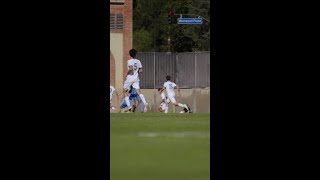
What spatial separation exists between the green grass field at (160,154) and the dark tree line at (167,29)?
46.2 metres

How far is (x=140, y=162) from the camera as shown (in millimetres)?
8492

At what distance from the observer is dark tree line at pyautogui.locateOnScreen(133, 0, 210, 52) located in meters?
65.9

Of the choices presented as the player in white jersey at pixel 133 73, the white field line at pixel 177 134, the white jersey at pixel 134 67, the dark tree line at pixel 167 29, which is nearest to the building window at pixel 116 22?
the dark tree line at pixel 167 29

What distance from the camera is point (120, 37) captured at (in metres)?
45.3

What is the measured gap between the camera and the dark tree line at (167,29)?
65.9 meters

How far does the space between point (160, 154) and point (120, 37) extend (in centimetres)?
3626

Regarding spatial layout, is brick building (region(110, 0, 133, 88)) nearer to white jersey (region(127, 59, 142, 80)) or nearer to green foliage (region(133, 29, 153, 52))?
white jersey (region(127, 59, 142, 80))

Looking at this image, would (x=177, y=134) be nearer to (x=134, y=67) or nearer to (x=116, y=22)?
(x=134, y=67)

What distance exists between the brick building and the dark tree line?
43.0ft

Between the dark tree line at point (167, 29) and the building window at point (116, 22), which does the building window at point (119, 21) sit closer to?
the building window at point (116, 22)

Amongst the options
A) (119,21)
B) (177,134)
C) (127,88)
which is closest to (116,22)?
(119,21)
